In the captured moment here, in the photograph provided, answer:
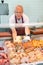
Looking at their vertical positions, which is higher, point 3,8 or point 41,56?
point 3,8

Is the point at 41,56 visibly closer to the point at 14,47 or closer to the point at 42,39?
the point at 14,47

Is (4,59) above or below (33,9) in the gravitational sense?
below

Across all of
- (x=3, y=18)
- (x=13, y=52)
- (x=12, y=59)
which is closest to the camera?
(x=12, y=59)

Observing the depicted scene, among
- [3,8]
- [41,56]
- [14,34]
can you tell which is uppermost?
[3,8]

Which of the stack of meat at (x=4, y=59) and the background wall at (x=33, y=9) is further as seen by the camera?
the background wall at (x=33, y=9)

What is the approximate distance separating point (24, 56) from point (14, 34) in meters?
0.53

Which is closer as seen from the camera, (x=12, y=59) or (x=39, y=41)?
(x=12, y=59)

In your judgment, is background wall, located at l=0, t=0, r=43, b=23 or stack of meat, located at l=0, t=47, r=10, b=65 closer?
stack of meat, located at l=0, t=47, r=10, b=65

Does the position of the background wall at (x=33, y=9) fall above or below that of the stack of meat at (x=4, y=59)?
above

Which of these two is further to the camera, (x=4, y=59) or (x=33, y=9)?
(x=33, y=9)

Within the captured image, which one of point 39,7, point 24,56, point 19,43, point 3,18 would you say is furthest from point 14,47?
point 39,7

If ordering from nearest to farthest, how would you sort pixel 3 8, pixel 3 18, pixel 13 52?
pixel 13 52, pixel 3 8, pixel 3 18

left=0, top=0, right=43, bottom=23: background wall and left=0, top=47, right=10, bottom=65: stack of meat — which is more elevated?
left=0, top=0, right=43, bottom=23: background wall

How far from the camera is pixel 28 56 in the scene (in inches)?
54.4
